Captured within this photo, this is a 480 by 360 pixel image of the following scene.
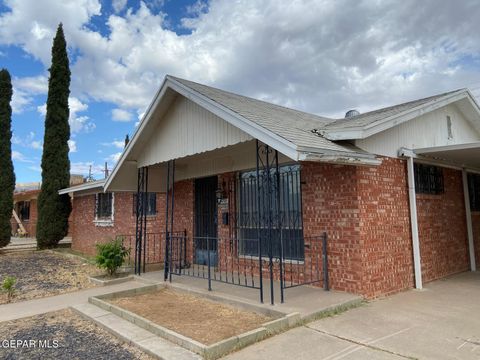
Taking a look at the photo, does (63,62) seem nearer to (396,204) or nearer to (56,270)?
(56,270)

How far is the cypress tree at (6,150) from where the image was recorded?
1533cm

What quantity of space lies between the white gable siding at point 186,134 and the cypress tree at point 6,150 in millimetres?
10139

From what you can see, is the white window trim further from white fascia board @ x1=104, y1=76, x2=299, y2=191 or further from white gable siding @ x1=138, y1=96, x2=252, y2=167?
white gable siding @ x1=138, y1=96, x2=252, y2=167

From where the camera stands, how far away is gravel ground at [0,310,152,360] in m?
4.20

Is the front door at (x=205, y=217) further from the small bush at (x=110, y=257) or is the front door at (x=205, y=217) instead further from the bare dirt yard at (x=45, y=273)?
the bare dirt yard at (x=45, y=273)

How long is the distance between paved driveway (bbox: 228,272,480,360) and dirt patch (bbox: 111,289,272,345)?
59 cm

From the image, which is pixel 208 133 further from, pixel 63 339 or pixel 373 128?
pixel 63 339

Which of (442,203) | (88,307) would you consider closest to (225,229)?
(88,307)

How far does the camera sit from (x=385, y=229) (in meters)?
6.19

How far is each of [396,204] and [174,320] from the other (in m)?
4.50

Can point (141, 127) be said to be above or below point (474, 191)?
above

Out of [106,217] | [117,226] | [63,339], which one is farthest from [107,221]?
[63,339]

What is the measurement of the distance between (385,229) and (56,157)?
15.3m

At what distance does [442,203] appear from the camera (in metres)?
8.03
